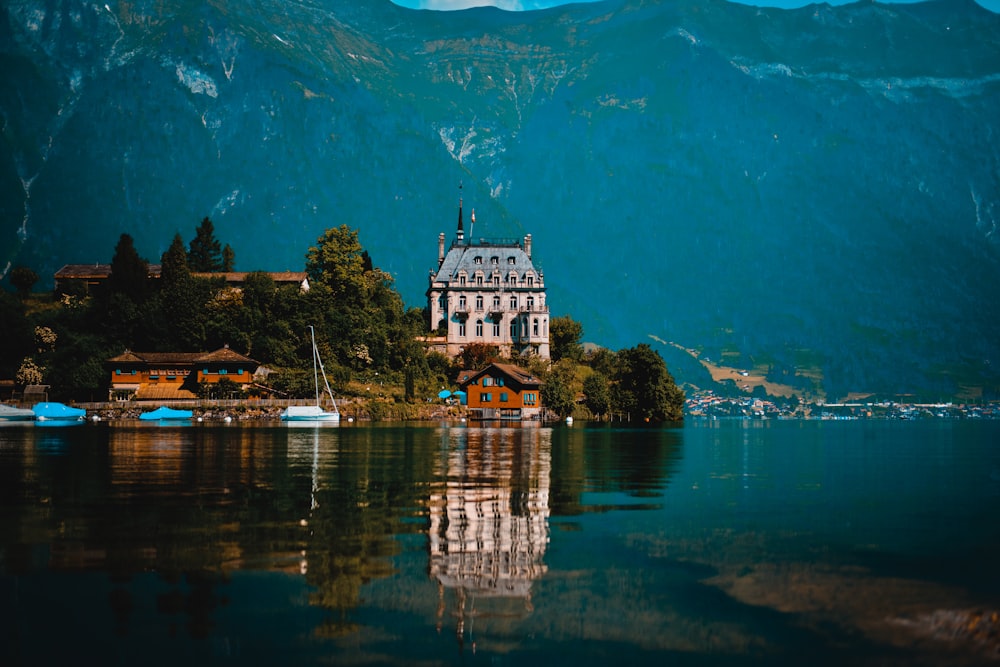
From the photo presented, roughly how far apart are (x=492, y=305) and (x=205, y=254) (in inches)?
1557

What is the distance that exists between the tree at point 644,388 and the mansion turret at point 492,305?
1774cm

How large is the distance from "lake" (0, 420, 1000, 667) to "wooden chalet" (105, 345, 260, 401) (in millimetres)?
80024

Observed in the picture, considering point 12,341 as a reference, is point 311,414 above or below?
below

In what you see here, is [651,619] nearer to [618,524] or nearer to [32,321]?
[618,524]

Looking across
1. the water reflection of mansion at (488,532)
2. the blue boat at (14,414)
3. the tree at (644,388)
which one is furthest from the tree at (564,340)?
the water reflection of mansion at (488,532)

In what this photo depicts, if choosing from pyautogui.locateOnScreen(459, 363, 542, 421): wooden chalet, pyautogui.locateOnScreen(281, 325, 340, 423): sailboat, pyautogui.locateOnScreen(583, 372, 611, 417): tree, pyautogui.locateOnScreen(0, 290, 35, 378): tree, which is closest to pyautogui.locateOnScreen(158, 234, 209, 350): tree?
pyautogui.locateOnScreen(0, 290, 35, 378): tree

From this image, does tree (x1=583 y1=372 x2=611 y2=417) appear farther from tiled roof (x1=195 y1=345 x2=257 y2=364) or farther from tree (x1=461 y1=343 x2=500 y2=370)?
tiled roof (x1=195 y1=345 x2=257 y2=364)

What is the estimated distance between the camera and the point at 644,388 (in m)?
136

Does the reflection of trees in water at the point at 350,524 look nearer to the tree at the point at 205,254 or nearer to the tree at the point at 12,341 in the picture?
the tree at the point at 12,341

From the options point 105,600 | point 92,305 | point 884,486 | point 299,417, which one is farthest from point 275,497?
point 92,305

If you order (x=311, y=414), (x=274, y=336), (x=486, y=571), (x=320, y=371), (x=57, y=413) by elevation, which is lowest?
(x=486, y=571)

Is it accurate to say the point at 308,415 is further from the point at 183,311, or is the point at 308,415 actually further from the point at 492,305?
the point at 492,305

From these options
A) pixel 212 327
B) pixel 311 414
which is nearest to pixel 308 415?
pixel 311 414

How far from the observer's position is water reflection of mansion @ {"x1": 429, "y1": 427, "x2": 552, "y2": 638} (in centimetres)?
1875
